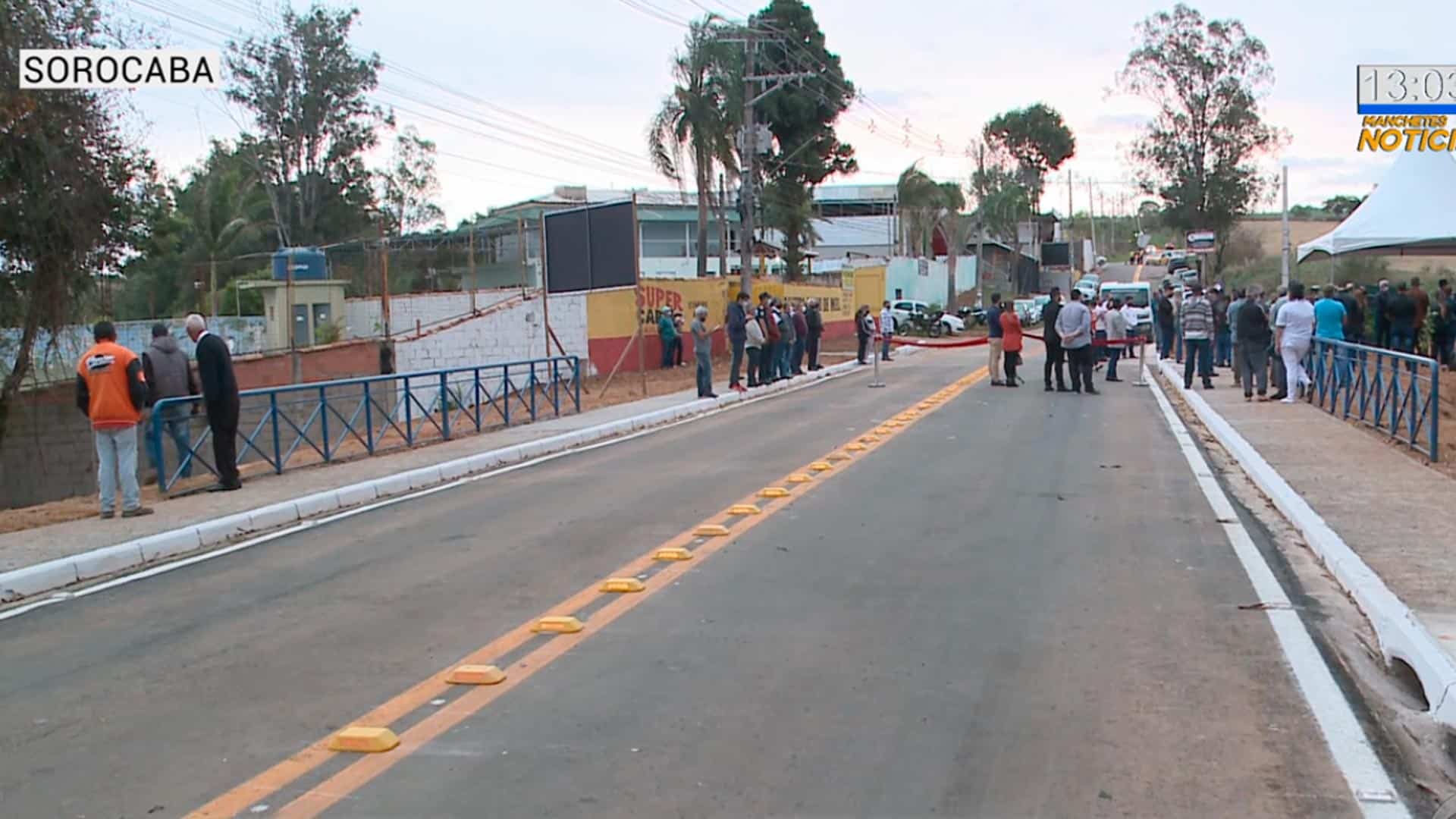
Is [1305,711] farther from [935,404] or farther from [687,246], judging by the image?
[687,246]

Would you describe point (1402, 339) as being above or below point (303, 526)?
above

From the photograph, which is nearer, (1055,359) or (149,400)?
(149,400)

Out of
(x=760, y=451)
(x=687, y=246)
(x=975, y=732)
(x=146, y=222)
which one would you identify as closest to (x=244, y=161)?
(x=687, y=246)

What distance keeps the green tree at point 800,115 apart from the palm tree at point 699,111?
7771 mm

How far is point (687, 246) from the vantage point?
65.8 m

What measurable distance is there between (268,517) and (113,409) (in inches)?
67.7

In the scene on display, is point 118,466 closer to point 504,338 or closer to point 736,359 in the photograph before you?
point 736,359

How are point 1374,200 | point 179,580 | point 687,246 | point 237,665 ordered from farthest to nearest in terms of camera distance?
1. point 687,246
2. point 1374,200
3. point 179,580
4. point 237,665

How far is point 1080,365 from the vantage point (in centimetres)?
2384

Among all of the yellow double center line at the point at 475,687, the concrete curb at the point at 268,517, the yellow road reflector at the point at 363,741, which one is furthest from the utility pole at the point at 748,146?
the yellow road reflector at the point at 363,741

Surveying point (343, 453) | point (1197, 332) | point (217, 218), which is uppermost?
point (217, 218)

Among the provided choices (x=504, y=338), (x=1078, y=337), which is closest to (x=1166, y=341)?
(x=1078, y=337)

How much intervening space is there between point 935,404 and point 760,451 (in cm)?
667

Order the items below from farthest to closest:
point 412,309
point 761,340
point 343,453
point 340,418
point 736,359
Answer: point 412,309 < point 761,340 < point 736,359 < point 343,453 < point 340,418
